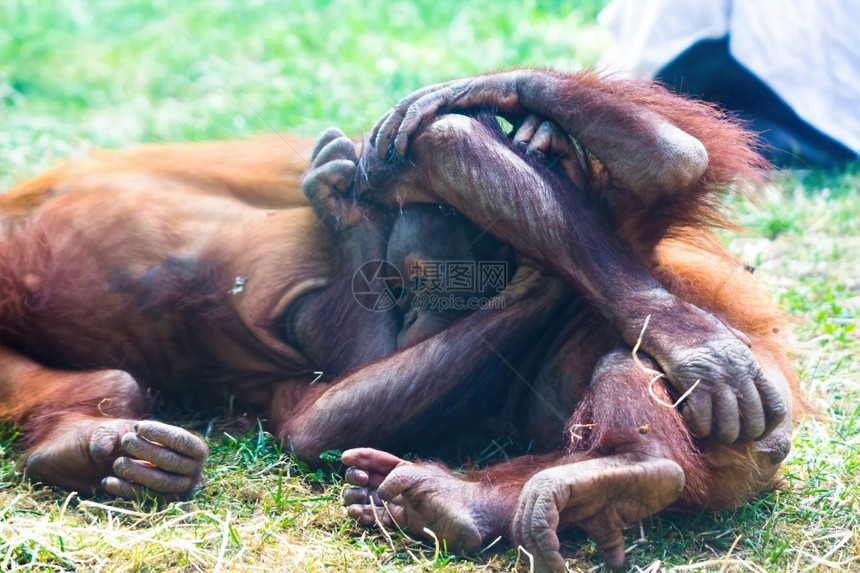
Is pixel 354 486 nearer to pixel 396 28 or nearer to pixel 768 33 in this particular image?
pixel 768 33

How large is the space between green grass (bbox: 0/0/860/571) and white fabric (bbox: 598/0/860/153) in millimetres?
324

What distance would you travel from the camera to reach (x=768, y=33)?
4016mm

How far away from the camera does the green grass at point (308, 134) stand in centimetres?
175

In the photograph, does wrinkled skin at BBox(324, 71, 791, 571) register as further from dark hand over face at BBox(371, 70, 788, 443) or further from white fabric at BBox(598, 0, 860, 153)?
white fabric at BBox(598, 0, 860, 153)

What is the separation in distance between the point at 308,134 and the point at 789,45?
2.15 m

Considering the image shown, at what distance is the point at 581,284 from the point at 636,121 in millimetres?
362

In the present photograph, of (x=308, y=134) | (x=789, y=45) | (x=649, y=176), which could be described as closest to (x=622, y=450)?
(x=649, y=176)

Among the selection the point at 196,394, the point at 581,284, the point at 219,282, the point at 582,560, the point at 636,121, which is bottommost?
the point at 196,394

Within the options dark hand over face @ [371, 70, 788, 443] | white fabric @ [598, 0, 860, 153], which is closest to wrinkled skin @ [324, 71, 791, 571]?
dark hand over face @ [371, 70, 788, 443]

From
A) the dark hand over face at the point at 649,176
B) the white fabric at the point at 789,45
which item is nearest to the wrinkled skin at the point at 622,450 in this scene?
the dark hand over face at the point at 649,176

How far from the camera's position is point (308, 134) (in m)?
3.59

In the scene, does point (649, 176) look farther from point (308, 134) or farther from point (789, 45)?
point (789, 45)

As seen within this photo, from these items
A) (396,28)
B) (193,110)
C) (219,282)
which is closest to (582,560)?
(219,282)

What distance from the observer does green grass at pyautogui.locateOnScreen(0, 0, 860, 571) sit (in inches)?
69.0
